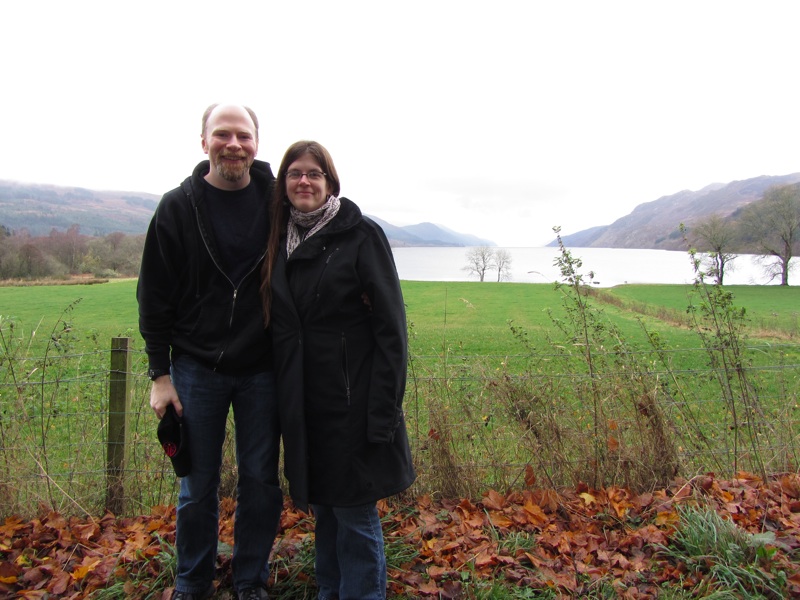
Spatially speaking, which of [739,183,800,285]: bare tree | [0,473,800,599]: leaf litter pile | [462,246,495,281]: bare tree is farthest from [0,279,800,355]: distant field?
[462,246,495,281]: bare tree

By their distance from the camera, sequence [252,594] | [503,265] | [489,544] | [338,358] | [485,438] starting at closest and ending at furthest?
1. [338,358]
2. [252,594]
3. [489,544]
4. [485,438]
5. [503,265]

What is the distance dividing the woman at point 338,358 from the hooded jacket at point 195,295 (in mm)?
132

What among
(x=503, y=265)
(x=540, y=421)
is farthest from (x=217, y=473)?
(x=503, y=265)

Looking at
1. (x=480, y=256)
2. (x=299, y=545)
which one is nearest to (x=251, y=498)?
(x=299, y=545)

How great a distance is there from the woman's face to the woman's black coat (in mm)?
136

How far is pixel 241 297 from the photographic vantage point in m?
2.37

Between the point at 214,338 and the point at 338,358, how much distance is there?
589 millimetres

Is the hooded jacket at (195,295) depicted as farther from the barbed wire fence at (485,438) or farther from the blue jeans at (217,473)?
the barbed wire fence at (485,438)

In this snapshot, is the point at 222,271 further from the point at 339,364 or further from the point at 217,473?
the point at 217,473

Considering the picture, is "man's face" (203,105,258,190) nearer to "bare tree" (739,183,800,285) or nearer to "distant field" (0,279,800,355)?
"distant field" (0,279,800,355)

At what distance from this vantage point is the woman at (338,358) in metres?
2.26

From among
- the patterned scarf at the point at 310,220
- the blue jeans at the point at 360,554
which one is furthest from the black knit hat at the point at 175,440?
the patterned scarf at the point at 310,220

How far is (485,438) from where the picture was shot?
3.93 meters

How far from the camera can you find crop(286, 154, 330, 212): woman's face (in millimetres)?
2311
